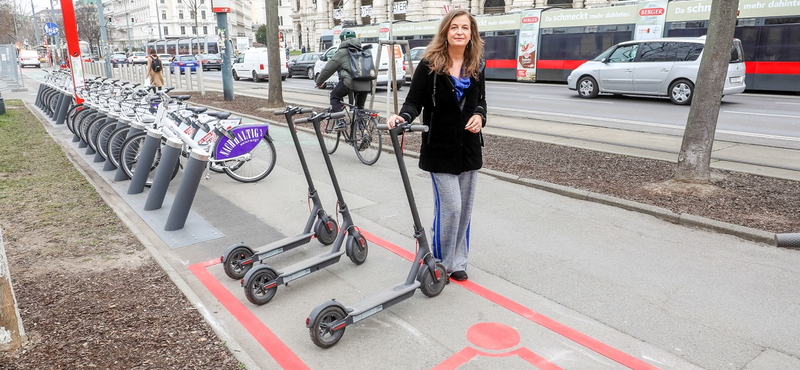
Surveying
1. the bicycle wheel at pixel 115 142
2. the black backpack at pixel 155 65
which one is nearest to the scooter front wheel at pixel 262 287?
the bicycle wheel at pixel 115 142

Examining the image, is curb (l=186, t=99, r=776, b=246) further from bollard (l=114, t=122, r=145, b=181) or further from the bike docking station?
bollard (l=114, t=122, r=145, b=181)

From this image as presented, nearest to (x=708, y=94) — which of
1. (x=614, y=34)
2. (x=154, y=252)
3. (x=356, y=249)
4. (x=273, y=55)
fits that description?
(x=356, y=249)

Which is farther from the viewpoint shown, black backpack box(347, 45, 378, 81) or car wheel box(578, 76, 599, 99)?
car wheel box(578, 76, 599, 99)

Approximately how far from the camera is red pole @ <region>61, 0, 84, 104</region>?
34.3ft

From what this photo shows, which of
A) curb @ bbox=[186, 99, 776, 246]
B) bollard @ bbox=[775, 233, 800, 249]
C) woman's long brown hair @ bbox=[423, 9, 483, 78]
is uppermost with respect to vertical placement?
woman's long brown hair @ bbox=[423, 9, 483, 78]

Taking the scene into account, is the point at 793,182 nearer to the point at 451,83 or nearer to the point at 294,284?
the point at 451,83

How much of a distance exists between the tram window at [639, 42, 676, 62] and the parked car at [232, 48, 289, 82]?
58.2 ft

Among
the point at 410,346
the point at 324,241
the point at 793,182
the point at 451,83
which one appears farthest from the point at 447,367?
the point at 793,182

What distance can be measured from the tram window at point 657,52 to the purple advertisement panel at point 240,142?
12.8 m

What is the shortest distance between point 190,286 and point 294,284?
763 mm

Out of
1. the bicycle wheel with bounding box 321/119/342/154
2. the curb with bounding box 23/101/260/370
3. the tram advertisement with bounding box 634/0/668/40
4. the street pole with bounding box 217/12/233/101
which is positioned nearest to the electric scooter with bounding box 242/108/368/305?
the curb with bounding box 23/101/260/370

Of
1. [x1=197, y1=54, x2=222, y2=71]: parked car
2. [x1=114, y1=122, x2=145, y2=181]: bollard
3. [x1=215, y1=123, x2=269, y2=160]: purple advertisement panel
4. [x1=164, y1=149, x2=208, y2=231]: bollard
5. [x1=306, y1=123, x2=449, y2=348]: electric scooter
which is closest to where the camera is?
[x1=306, y1=123, x2=449, y2=348]: electric scooter

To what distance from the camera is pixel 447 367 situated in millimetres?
3094

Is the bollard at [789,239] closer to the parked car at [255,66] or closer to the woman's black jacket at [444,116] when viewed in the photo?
the woman's black jacket at [444,116]
